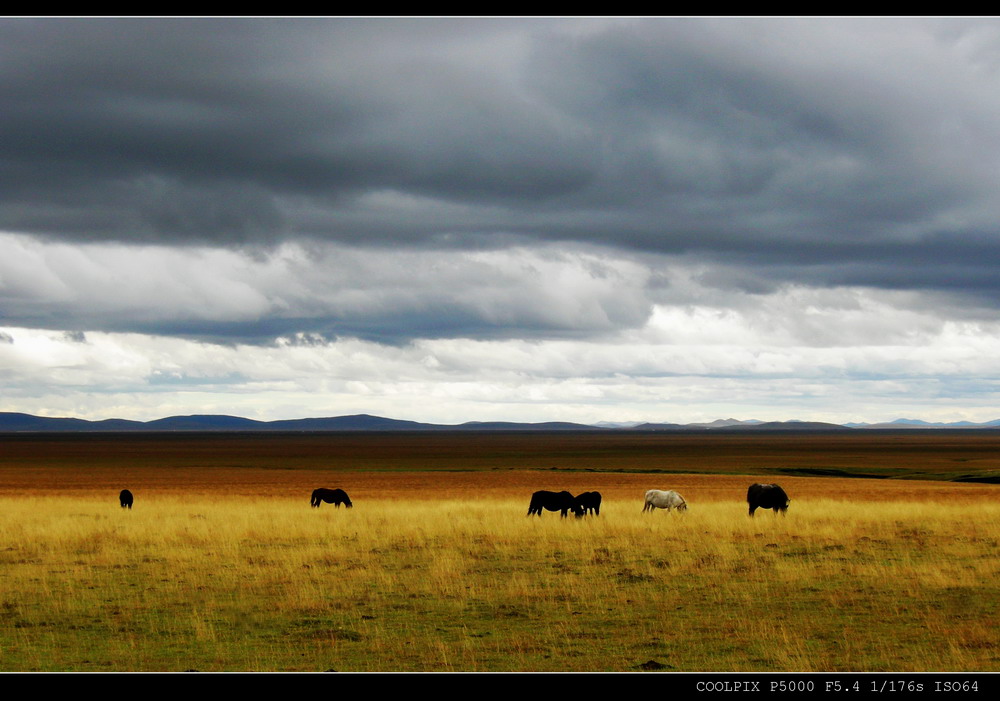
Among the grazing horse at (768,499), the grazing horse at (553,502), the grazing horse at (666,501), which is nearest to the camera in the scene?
the grazing horse at (553,502)

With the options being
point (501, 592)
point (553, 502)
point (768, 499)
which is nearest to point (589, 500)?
point (553, 502)

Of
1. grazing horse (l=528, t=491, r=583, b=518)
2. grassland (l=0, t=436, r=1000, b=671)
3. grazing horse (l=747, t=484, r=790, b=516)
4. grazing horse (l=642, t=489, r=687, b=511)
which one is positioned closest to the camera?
grassland (l=0, t=436, r=1000, b=671)

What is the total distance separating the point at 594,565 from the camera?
1783 centimetres

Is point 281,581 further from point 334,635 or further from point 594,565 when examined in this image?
point 594,565

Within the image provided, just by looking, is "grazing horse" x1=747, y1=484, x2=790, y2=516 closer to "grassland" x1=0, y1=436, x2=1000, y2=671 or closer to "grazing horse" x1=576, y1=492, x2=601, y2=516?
"grassland" x1=0, y1=436, x2=1000, y2=671

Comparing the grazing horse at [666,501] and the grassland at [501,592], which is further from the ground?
the grazing horse at [666,501]

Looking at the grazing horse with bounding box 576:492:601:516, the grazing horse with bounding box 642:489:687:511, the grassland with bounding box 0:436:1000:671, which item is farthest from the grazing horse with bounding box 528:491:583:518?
the grazing horse with bounding box 642:489:687:511

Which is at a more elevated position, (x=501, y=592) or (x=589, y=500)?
(x=589, y=500)

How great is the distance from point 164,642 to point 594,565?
9.04 meters

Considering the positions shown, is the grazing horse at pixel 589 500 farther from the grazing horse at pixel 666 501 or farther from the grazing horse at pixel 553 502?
the grazing horse at pixel 666 501

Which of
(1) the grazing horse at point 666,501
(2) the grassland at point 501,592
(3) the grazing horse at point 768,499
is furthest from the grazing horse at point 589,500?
(3) the grazing horse at point 768,499

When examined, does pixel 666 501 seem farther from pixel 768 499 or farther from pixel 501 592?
pixel 501 592
